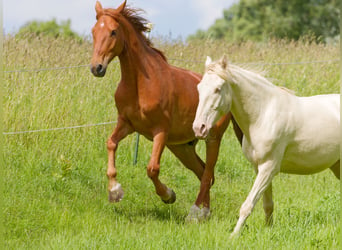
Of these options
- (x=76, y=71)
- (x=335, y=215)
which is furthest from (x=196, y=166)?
(x=76, y=71)

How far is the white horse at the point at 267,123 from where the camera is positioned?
6.37 meters

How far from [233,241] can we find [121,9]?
3.01m

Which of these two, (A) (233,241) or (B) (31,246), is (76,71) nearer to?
(B) (31,246)

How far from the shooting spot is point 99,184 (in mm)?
8867

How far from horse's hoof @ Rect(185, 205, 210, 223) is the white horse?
0.91 meters

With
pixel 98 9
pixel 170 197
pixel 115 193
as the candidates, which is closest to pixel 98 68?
pixel 98 9

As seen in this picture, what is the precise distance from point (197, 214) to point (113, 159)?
3.98 ft

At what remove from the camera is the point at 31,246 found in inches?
270

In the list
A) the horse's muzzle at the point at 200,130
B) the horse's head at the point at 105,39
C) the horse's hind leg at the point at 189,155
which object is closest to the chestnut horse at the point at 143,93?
the horse's head at the point at 105,39

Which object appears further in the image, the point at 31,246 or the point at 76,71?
the point at 76,71

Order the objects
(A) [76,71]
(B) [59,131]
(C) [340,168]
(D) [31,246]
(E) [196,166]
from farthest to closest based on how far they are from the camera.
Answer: (A) [76,71] < (B) [59,131] < (E) [196,166] < (C) [340,168] < (D) [31,246]

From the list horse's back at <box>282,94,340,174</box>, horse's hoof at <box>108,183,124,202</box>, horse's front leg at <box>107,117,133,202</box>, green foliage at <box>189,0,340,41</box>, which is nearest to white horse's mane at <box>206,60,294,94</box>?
horse's back at <box>282,94,340,174</box>

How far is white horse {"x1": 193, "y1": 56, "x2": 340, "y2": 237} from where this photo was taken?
637cm

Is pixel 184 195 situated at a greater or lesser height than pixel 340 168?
lesser
